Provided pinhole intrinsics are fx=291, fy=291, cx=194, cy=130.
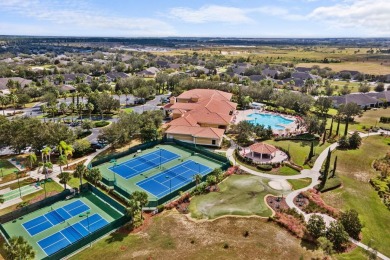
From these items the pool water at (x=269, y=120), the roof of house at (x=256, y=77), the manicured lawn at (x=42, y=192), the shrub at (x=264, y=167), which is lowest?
the manicured lawn at (x=42, y=192)

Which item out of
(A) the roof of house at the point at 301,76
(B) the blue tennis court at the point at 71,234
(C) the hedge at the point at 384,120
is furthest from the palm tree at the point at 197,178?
(A) the roof of house at the point at 301,76

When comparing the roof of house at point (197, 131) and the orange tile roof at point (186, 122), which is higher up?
the orange tile roof at point (186, 122)

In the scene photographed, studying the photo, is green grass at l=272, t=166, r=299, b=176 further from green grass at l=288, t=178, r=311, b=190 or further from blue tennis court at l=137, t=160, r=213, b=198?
blue tennis court at l=137, t=160, r=213, b=198

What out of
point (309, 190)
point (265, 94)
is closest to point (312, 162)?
point (309, 190)

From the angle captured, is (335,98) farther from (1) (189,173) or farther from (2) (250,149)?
(1) (189,173)

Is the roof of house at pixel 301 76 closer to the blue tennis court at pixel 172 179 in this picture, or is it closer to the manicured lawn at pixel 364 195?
the manicured lawn at pixel 364 195

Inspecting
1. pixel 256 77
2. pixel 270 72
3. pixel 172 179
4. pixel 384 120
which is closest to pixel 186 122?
pixel 172 179
